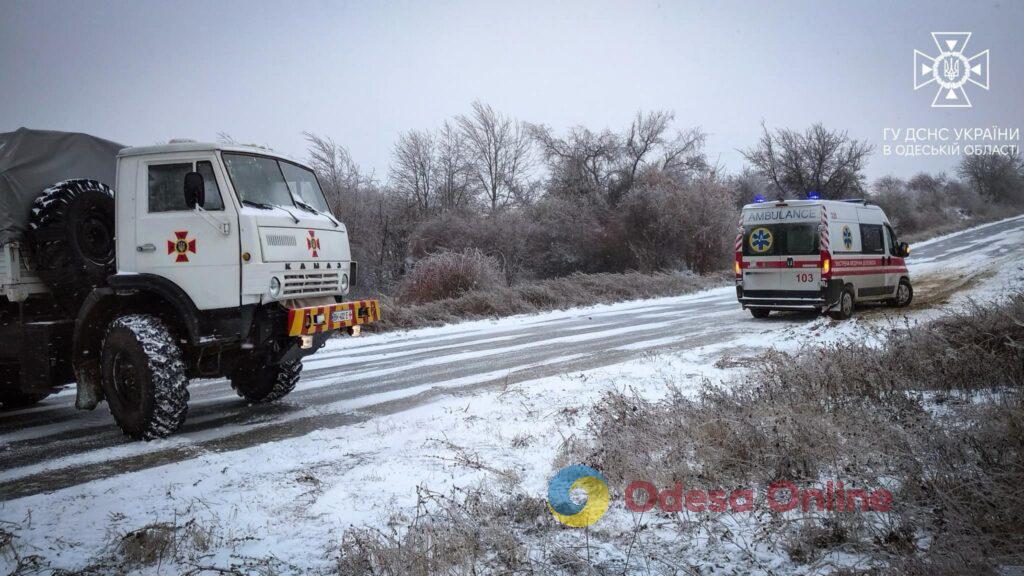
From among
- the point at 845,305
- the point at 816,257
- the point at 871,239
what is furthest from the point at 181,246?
the point at 871,239

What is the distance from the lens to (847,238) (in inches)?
491

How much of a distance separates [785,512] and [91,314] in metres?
6.23

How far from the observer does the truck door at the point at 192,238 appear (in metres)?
5.64

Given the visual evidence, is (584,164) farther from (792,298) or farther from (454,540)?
(454,540)

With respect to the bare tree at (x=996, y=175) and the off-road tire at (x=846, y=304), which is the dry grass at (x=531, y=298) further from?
the bare tree at (x=996, y=175)

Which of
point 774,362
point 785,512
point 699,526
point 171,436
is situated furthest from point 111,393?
point 774,362

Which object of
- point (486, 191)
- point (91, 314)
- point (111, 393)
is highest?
point (486, 191)

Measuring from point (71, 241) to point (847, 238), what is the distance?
13053 mm

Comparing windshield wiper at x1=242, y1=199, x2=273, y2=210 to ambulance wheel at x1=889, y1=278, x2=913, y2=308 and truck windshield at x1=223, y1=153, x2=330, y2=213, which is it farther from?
ambulance wheel at x1=889, y1=278, x2=913, y2=308

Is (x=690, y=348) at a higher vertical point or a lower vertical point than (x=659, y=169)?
lower

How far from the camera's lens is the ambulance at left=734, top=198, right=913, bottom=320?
12047mm

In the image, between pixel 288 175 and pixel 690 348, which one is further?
pixel 690 348

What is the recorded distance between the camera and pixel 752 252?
1295 cm

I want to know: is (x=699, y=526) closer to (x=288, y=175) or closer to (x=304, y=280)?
(x=304, y=280)
